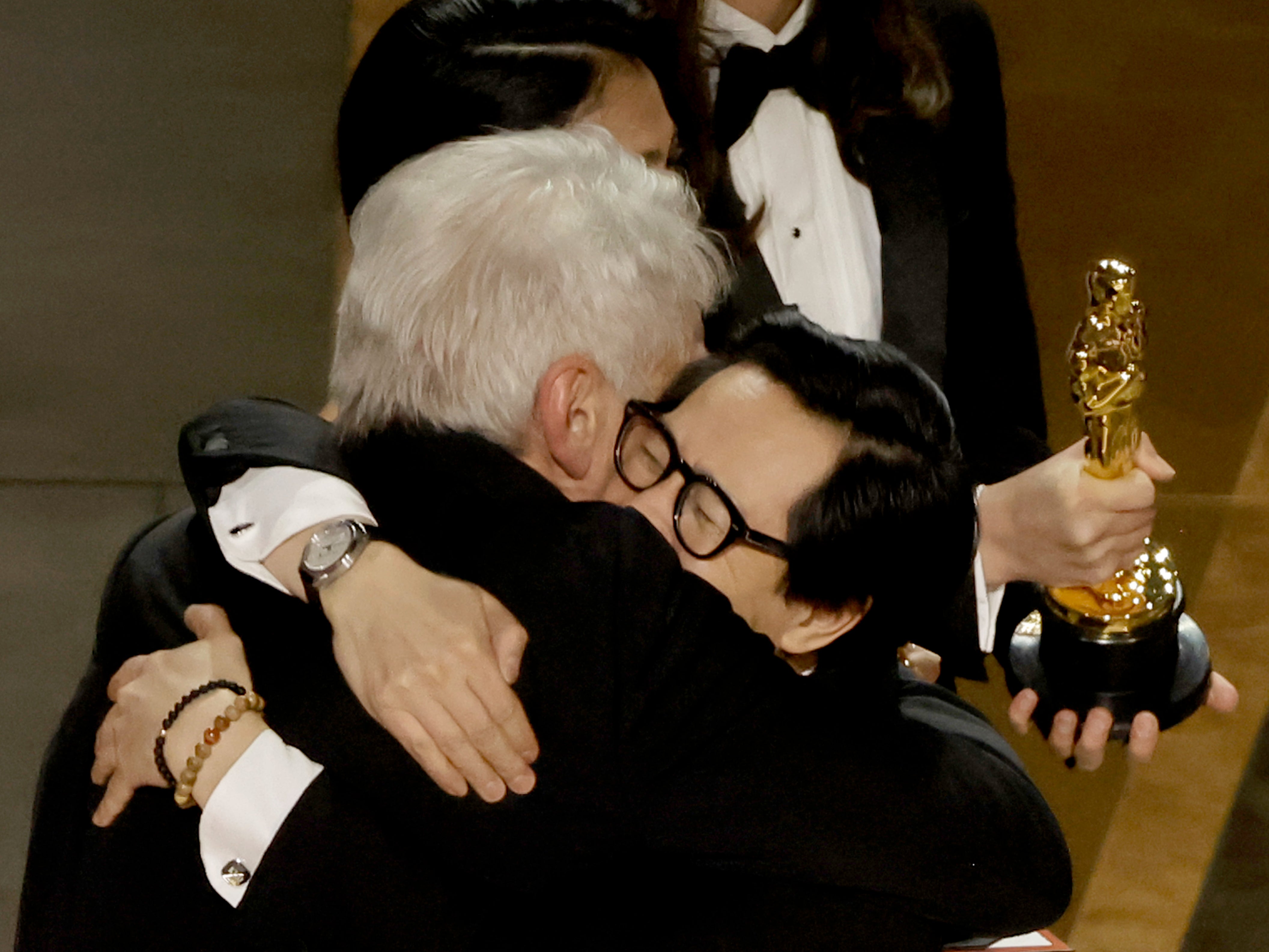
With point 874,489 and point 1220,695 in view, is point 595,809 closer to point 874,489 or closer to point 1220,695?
point 874,489

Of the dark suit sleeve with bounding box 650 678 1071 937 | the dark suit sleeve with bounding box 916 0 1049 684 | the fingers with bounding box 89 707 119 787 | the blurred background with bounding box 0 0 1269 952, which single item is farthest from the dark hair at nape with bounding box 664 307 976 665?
the blurred background with bounding box 0 0 1269 952

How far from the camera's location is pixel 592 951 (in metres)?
0.96

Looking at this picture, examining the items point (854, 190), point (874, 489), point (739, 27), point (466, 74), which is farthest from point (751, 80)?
point (874, 489)

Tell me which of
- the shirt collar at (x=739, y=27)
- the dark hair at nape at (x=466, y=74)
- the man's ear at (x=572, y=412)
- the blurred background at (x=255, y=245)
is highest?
the dark hair at nape at (x=466, y=74)

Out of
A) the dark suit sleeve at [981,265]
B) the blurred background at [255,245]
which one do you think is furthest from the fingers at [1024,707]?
the blurred background at [255,245]

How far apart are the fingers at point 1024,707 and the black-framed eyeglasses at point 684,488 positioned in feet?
1.44

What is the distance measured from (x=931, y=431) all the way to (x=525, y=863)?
18.2 inches

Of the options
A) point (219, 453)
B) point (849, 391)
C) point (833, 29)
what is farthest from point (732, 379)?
point (833, 29)

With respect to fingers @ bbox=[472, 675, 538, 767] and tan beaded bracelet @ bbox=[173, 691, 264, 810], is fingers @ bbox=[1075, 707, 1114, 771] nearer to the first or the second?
fingers @ bbox=[472, 675, 538, 767]

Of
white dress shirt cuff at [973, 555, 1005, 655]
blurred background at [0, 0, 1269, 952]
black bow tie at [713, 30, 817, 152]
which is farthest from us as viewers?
blurred background at [0, 0, 1269, 952]

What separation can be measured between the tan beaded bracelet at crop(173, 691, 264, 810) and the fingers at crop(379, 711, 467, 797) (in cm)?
12

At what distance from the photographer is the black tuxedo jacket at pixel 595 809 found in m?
0.93

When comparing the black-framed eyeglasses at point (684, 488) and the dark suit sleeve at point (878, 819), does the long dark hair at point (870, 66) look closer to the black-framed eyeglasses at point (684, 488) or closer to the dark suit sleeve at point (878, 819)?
the black-framed eyeglasses at point (684, 488)

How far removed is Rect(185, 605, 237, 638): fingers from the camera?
106cm
